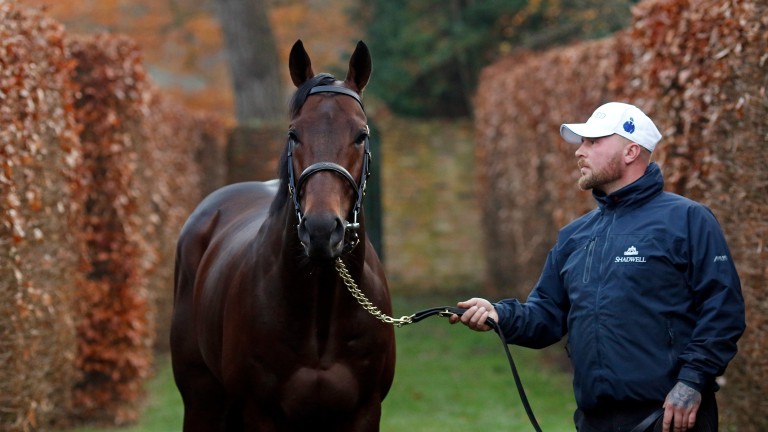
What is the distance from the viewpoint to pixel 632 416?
379cm

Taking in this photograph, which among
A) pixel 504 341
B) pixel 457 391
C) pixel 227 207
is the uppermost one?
pixel 227 207

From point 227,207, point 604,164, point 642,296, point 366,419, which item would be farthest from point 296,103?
point 227,207

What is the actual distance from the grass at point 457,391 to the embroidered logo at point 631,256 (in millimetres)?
4490

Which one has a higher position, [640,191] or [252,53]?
[252,53]

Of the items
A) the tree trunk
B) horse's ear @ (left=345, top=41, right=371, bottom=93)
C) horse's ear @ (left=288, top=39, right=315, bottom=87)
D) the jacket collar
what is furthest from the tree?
the jacket collar

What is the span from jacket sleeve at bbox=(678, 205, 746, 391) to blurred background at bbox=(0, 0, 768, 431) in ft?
6.27

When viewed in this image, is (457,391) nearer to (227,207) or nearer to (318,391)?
(227,207)

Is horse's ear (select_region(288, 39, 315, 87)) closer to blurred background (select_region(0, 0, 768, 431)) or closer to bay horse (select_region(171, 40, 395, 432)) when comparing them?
bay horse (select_region(171, 40, 395, 432))

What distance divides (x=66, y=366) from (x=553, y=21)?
1191cm

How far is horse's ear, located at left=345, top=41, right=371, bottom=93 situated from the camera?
14.7ft

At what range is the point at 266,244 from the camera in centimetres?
466

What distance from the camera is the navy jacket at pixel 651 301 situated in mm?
3648

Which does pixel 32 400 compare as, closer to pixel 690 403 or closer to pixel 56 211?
pixel 56 211

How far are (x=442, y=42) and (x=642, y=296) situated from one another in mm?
14851
